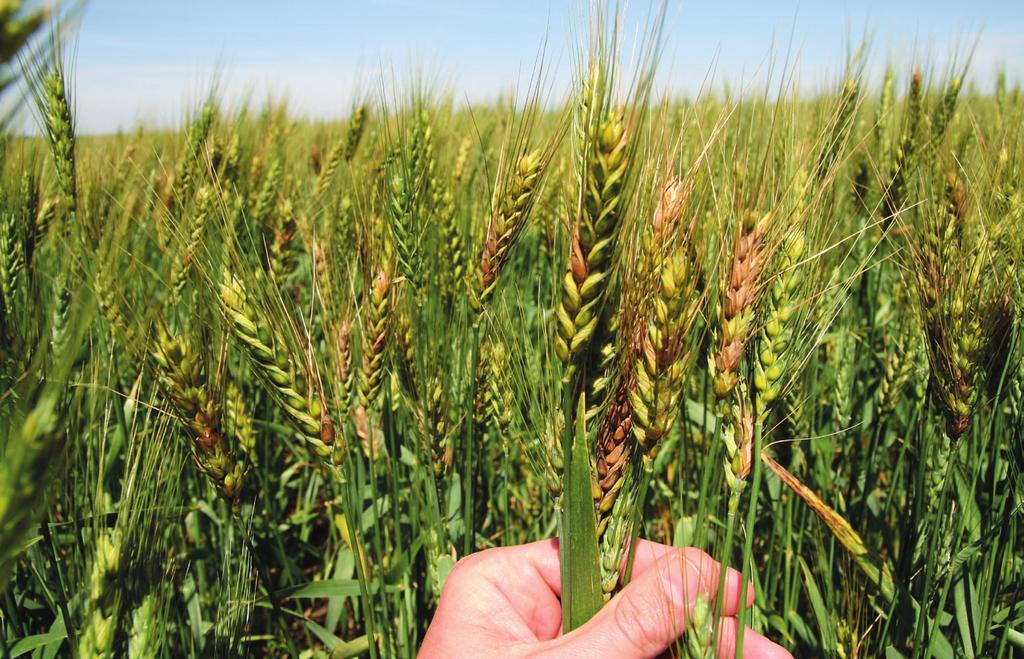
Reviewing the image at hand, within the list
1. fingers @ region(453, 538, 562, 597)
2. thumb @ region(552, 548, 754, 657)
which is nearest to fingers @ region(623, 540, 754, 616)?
thumb @ region(552, 548, 754, 657)

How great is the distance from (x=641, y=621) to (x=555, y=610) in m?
0.55

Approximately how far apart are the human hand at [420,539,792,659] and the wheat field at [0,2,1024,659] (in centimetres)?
6

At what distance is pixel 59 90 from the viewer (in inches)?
87.7

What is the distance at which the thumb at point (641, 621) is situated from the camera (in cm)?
108

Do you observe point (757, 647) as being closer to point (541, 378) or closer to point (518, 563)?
point (518, 563)

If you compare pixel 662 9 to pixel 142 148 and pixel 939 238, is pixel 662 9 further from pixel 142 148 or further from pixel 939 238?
pixel 142 148

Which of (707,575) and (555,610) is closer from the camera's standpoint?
(707,575)

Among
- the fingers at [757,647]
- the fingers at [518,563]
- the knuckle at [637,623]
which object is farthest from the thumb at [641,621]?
the fingers at [518,563]

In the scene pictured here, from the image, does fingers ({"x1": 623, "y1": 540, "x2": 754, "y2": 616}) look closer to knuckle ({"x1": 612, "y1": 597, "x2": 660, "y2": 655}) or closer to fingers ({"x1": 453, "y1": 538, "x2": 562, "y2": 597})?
knuckle ({"x1": 612, "y1": 597, "x2": 660, "y2": 655})

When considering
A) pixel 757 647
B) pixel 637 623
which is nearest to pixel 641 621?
pixel 637 623

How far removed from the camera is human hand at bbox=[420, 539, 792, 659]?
42.9 inches

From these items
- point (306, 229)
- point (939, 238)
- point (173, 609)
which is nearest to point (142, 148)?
point (306, 229)

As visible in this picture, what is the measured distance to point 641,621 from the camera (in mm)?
1086

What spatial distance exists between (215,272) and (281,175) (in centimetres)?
233
